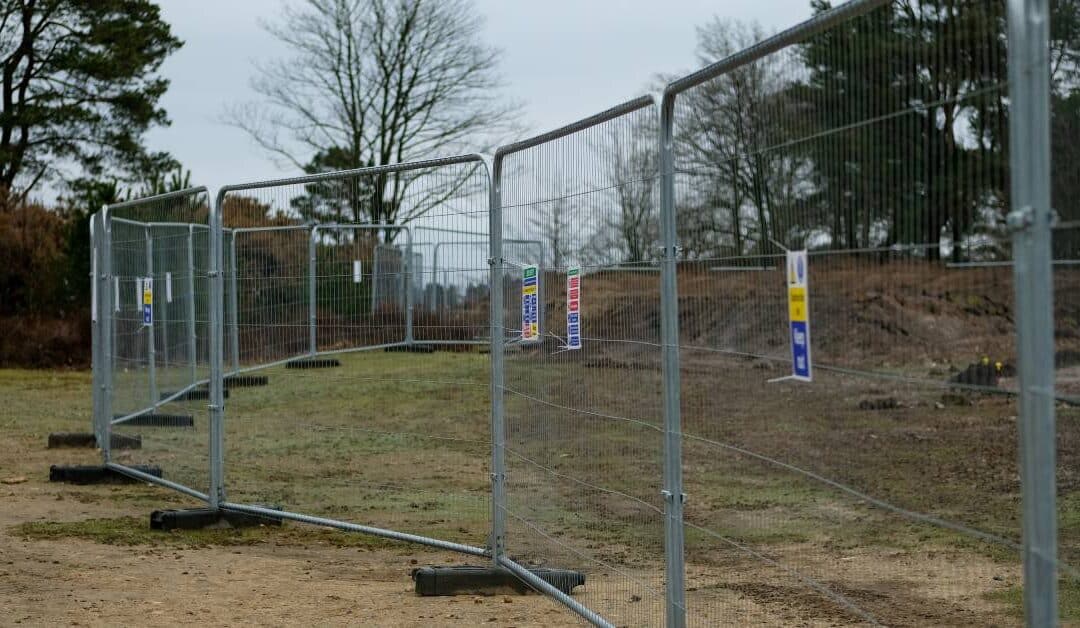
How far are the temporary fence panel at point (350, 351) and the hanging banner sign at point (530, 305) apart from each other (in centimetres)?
82

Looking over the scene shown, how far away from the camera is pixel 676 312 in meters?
4.81

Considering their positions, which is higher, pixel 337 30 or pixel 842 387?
pixel 337 30

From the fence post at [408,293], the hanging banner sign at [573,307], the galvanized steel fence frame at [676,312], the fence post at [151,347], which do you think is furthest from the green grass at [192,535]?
the hanging banner sign at [573,307]

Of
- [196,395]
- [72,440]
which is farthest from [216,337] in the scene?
[72,440]

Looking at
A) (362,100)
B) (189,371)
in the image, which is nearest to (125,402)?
(189,371)

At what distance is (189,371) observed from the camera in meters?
10.5

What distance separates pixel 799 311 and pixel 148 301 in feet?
26.5

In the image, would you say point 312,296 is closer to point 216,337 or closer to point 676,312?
point 216,337

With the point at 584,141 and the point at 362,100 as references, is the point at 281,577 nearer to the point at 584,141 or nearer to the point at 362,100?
the point at 584,141

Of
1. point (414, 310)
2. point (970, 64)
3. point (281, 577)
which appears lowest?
point (281, 577)

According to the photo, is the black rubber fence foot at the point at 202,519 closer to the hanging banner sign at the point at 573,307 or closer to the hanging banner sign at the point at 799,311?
the hanging banner sign at the point at 573,307

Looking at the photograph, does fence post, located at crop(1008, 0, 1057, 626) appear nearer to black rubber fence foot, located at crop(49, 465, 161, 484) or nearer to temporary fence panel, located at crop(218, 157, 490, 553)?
temporary fence panel, located at crop(218, 157, 490, 553)

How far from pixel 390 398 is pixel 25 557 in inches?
93.0

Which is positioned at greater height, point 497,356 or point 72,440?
point 497,356
